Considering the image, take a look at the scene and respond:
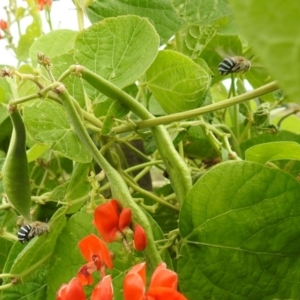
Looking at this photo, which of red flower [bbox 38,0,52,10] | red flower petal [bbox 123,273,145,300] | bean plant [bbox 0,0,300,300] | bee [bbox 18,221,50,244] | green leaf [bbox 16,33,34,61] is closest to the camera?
red flower petal [bbox 123,273,145,300]

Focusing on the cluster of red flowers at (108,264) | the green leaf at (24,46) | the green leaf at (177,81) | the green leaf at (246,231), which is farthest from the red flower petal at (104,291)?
the green leaf at (24,46)

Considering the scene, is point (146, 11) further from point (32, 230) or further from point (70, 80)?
point (32, 230)

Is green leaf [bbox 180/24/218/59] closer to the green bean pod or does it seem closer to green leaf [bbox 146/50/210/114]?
green leaf [bbox 146/50/210/114]

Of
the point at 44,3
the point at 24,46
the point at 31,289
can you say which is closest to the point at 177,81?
the point at 31,289

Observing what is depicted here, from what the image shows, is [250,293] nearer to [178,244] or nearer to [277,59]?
[178,244]

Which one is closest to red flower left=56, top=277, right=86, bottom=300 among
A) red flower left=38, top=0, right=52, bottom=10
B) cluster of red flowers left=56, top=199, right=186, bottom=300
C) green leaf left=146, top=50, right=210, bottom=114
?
cluster of red flowers left=56, top=199, right=186, bottom=300

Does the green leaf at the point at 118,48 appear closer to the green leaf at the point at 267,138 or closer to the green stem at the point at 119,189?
the green stem at the point at 119,189

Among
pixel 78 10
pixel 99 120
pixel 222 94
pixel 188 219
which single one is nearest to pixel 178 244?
pixel 188 219
